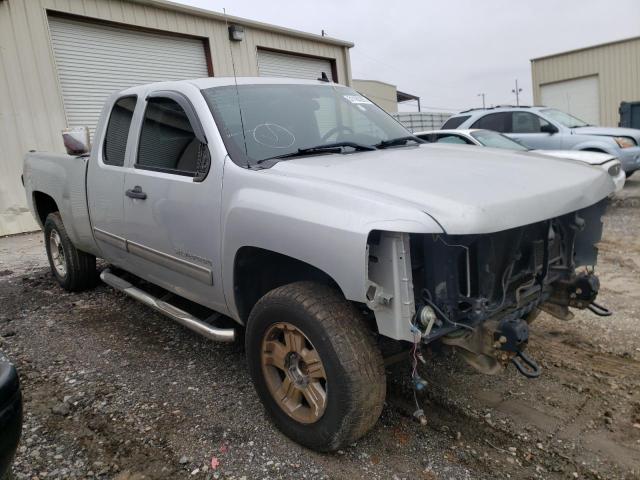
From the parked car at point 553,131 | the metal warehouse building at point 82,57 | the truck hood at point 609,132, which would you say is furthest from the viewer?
the truck hood at point 609,132

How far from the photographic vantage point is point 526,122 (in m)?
10.6

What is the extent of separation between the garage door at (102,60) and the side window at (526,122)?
6.92m

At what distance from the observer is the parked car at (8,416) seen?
1.80 m

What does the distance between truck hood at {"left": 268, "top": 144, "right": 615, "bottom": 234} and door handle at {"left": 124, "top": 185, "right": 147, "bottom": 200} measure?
118 cm

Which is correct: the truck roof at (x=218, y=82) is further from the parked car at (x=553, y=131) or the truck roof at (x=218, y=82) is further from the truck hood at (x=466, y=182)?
the parked car at (x=553, y=131)

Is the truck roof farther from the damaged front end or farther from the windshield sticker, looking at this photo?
the damaged front end

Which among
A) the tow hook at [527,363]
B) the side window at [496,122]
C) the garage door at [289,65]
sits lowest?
the tow hook at [527,363]

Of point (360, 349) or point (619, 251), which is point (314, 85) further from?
point (619, 251)

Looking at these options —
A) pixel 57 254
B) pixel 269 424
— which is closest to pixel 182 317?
pixel 269 424

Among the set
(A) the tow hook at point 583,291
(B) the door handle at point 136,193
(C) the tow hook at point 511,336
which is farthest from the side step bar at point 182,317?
(A) the tow hook at point 583,291

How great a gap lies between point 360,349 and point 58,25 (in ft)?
32.5

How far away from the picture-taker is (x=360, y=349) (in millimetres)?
2324

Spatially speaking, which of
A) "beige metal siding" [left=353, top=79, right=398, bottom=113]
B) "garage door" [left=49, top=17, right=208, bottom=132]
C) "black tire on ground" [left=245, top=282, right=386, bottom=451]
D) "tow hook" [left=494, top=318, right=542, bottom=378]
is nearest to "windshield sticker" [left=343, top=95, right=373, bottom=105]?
"black tire on ground" [left=245, top=282, right=386, bottom=451]

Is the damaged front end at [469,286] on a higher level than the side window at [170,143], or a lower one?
lower
